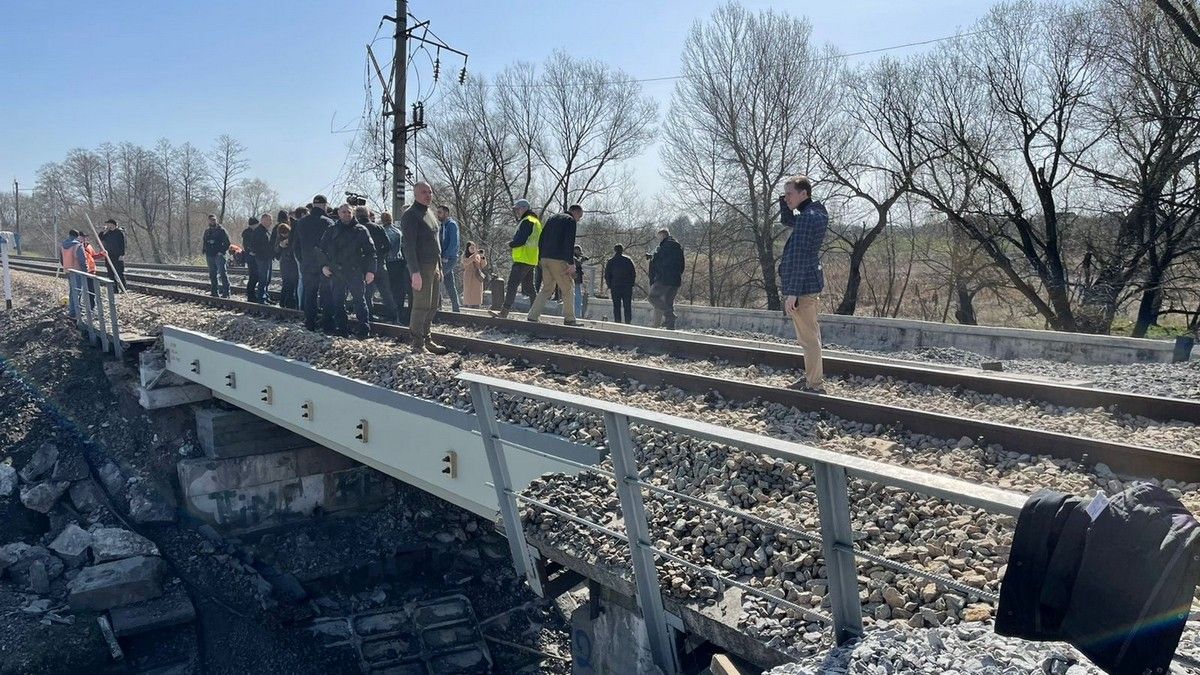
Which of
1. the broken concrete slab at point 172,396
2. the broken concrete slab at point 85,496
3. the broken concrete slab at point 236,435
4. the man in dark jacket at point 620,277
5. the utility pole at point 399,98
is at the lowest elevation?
the broken concrete slab at point 85,496

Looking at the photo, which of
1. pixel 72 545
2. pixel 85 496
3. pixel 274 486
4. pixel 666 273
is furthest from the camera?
pixel 666 273

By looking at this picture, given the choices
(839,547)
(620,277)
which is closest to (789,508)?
(839,547)

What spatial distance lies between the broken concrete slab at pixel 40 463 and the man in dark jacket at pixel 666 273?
31.5ft

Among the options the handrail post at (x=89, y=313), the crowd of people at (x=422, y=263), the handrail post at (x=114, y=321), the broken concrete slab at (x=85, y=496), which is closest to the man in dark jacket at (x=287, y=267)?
the crowd of people at (x=422, y=263)

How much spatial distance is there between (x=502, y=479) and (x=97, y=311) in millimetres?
12162

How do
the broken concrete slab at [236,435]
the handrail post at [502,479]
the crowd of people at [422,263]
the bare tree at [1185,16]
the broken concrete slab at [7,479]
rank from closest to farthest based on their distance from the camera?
the handrail post at [502,479]
the crowd of people at [422,263]
the broken concrete slab at [7,479]
the broken concrete slab at [236,435]
the bare tree at [1185,16]

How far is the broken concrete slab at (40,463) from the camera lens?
37.9ft

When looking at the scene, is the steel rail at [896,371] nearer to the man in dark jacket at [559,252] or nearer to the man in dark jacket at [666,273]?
the man in dark jacket at [559,252]

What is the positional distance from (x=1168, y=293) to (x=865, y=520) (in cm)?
2024

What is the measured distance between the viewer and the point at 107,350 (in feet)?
44.1

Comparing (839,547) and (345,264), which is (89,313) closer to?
(345,264)

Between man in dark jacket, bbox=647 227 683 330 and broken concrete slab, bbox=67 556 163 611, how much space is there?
28.8 ft

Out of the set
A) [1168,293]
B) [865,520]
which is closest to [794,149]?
[1168,293]

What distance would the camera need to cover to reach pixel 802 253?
637 cm
